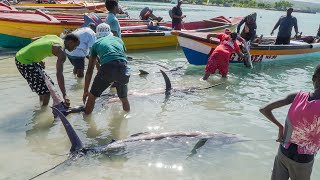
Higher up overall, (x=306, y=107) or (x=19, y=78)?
(x=306, y=107)

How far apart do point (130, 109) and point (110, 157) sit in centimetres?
237

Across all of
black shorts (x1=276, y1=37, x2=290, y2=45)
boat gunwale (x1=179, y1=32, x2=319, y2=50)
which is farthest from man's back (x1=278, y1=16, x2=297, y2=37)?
boat gunwale (x1=179, y1=32, x2=319, y2=50)

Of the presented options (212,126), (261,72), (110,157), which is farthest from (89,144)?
(261,72)

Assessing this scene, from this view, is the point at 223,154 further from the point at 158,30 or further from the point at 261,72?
the point at 158,30

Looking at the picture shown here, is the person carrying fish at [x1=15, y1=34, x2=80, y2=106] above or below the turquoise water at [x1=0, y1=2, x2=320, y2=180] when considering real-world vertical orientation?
above

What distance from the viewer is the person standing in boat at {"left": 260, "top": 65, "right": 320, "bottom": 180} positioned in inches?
130

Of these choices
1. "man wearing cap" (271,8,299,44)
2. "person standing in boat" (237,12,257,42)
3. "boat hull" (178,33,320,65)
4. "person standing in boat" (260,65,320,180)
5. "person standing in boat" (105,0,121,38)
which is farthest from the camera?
"man wearing cap" (271,8,299,44)

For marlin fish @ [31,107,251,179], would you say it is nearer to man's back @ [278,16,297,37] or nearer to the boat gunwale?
the boat gunwale

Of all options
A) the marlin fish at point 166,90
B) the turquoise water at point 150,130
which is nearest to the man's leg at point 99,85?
the turquoise water at point 150,130

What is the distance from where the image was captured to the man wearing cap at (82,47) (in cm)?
883

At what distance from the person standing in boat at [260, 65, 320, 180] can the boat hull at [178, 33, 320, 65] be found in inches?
339

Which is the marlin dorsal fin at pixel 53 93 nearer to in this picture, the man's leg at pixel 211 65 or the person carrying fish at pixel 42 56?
the person carrying fish at pixel 42 56

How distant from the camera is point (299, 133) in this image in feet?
11.2

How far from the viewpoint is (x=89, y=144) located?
6.00m
